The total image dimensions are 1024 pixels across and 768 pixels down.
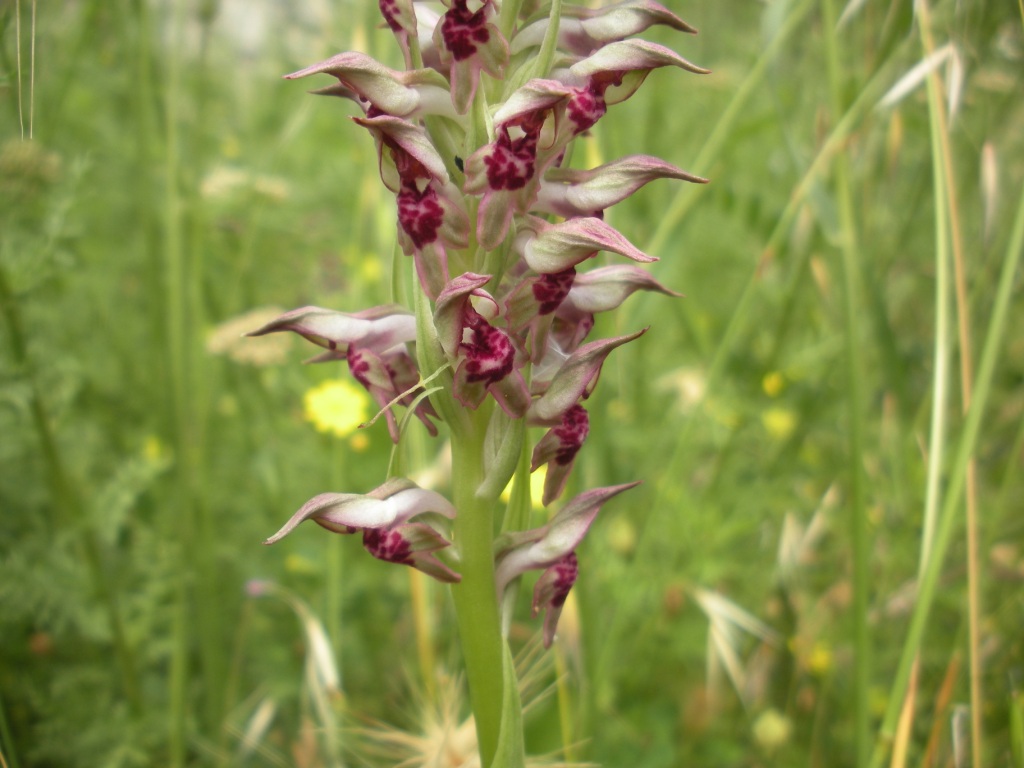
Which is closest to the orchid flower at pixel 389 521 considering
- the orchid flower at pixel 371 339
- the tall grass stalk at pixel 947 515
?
the orchid flower at pixel 371 339

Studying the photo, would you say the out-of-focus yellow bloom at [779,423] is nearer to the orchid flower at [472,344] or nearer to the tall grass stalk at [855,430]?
the tall grass stalk at [855,430]

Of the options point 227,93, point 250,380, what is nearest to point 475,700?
point 250,380

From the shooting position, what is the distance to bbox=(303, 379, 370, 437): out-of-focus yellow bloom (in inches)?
95.3

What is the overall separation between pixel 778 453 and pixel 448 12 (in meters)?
2.03

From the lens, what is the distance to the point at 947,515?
1492mm

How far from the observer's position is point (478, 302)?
3.64ft

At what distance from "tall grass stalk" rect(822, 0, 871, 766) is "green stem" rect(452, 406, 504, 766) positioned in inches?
28.3

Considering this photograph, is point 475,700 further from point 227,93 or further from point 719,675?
point 227,93

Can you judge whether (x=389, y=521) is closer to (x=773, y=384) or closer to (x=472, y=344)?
(x=472, y=344)

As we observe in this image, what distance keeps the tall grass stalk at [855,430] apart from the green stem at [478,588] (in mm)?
719

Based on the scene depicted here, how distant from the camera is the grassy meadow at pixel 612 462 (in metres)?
1.80

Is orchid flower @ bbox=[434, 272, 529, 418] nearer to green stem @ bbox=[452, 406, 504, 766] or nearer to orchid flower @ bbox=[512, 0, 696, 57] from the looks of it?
green stem @ bbox=[452, 406, 504, 766]

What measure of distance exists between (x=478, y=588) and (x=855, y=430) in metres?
0.86

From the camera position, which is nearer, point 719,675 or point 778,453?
point 719,675
